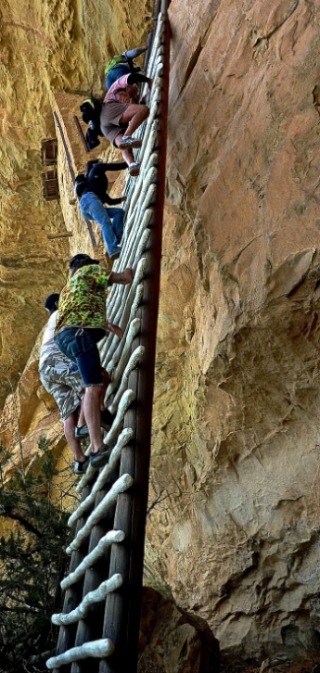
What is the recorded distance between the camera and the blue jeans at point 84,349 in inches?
137

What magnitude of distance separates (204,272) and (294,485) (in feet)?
5.09

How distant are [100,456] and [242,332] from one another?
4.50 feet

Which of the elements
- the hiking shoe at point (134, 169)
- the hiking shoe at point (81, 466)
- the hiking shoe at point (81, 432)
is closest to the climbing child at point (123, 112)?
the hiking shoe at point (134, 169)

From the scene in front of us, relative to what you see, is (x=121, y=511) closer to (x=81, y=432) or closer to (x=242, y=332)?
(x=81, y=432)

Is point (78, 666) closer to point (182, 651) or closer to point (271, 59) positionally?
point (182, 651)

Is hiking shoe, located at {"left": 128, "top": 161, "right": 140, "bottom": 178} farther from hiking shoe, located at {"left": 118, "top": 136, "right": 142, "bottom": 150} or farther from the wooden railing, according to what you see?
the wooden railing

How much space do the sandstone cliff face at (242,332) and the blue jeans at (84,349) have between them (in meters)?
0.97

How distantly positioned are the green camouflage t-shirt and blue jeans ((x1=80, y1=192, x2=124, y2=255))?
57.4 inches

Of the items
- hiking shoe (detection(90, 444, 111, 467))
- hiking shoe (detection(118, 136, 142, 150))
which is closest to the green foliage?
hiking shoe (detection(90, 444, 111, 467))

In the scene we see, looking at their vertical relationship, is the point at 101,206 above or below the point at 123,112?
below

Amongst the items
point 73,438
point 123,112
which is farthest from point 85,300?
point 123,112

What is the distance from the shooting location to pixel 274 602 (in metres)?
4.34

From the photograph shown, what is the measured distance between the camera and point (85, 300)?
373 centimetres

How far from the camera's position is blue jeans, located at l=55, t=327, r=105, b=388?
137 inches
